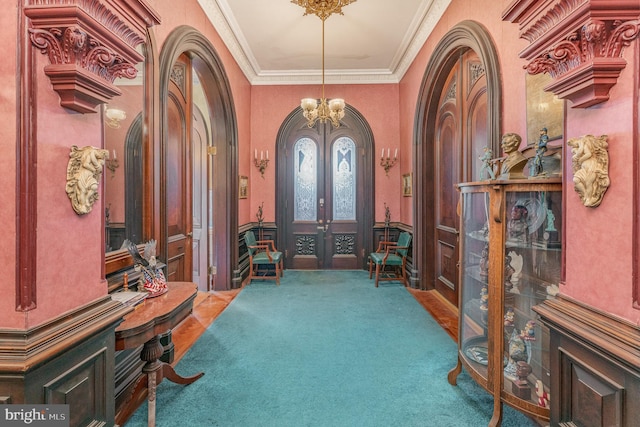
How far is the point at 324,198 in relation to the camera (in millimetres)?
6363

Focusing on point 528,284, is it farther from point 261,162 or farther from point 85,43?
point 261,162

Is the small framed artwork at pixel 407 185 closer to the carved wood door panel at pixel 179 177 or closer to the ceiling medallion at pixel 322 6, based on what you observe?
the ceiling medallion at pixel 322 6

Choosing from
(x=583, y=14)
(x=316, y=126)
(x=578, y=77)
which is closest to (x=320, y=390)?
(x=578, y=77)

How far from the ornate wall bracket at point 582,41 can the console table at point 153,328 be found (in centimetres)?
226

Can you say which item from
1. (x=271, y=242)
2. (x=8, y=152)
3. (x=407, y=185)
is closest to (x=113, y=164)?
(x=8, y=152)

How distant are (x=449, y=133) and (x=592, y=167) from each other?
3.34 meters

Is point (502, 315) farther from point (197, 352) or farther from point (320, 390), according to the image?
point (197, 352)

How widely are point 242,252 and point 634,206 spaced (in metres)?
5.10

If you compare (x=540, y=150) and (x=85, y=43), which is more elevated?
(x=85, y=43)

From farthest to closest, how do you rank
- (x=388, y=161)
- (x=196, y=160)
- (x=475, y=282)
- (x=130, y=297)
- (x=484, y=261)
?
(x=388, y=161)
(x=196, y=160)
(x=475, y=282)
(x=484, y=261)
(x=130, y=297)

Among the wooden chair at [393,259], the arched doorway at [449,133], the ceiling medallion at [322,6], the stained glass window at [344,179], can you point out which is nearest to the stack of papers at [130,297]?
the arched doorway at [449,133]

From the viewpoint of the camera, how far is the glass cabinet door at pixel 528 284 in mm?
1855

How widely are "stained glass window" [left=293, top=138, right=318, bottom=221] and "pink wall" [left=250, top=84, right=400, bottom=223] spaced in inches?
18.3

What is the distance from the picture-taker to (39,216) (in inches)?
47.3
